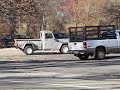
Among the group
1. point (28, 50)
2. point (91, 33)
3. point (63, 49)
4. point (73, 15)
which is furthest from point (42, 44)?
point (73, 15)

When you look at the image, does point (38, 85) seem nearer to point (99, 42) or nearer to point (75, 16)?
point (99, 42)

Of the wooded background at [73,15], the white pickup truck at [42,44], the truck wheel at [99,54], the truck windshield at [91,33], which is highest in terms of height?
the wooded background at [73,15]

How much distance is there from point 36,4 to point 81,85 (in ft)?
35.8

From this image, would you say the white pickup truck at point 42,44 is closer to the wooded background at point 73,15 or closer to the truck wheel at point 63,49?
the truck wheel at point 63,49

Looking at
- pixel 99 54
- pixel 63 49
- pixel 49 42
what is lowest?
pixel 99 54

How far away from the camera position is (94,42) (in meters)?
25.4

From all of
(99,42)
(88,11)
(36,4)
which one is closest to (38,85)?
(36,4)

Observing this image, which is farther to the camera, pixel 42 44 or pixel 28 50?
pixel 42 44

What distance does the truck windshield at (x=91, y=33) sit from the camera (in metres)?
25.5

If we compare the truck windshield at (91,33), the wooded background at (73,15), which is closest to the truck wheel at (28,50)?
the truck windshield at (91,33)

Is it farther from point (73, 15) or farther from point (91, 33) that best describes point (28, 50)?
point (73, 15)

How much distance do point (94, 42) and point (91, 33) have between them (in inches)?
26.7

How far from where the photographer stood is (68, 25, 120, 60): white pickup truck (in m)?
25.3

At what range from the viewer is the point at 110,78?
1559cm
